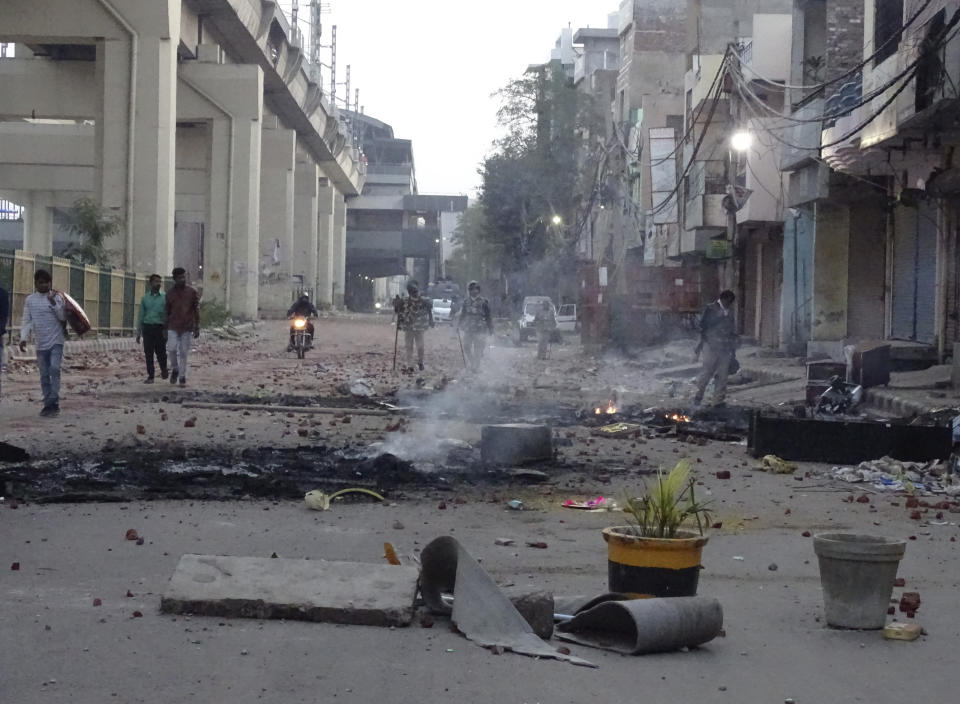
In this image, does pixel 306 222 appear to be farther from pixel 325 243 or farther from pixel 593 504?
pixel 593 504

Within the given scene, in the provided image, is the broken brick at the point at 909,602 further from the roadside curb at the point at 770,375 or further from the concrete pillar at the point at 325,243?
the concrete pillar at the point at 325,243

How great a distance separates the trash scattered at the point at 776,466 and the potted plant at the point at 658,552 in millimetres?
6304

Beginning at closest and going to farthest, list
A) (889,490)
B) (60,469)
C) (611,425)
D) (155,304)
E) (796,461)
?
(60,469), (889,490), (796,461), (611,425), (155,304)

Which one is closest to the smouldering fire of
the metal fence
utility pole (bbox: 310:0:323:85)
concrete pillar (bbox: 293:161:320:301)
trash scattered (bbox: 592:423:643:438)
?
trash scattered (bbox: 592:423:643:438)

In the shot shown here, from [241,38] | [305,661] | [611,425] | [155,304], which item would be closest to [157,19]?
[241,38]

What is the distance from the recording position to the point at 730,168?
38.6 meters

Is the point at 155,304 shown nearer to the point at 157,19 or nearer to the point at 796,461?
the point at 796,461

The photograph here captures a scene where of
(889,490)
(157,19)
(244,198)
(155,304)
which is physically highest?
(157,19)

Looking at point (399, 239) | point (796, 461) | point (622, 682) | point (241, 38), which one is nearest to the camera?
point (622, 682)

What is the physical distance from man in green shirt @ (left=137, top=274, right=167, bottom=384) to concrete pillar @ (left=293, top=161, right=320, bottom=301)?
5376 cm

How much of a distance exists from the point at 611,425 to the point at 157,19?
24.8 m

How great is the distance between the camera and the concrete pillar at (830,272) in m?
28.2

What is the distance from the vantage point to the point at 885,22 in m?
21.6

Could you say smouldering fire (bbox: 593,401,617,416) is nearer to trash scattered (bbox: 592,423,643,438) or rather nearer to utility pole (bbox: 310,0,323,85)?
trash scattered (bbox: 592,423,643,438)
